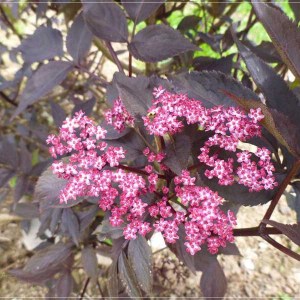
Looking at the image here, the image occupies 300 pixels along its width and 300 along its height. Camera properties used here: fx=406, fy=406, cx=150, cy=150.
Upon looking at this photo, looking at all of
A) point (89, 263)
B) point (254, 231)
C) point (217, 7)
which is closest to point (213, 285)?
point (89, 263)

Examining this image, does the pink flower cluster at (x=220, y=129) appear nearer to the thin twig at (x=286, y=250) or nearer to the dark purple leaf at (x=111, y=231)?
the thin twig at (x=286, y=250)

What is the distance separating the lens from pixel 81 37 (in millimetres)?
948

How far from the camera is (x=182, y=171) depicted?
23.7 inches

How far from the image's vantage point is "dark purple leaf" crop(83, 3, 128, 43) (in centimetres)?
82

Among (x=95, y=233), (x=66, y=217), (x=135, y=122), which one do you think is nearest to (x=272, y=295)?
(x=95, y=233)

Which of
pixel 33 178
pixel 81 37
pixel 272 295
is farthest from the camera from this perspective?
pixel 272 295

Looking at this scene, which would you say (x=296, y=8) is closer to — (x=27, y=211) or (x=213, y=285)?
(x=213, y=285)

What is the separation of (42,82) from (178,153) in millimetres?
428

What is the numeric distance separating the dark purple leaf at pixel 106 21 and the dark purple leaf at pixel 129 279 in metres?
0.45

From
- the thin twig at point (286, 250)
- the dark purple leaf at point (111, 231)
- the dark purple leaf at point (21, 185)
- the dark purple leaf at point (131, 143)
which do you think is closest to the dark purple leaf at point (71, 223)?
the dark purple leaf at point (21, 185)

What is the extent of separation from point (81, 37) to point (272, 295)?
3.28 ft

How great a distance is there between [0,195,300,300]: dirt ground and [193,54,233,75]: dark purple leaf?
0.61 metres

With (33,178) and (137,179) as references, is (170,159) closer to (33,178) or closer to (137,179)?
(137,179)

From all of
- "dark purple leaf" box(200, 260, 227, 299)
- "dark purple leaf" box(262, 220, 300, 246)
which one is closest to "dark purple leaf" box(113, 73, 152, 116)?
"dark purple leaf" box(262, 220, 300, 246)
